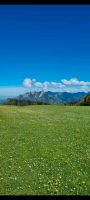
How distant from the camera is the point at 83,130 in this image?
30.8 meters

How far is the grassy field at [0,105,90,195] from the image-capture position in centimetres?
1357

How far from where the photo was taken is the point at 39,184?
13.9 meters

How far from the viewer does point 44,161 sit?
59.8 ft

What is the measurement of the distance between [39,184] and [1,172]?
8.00 ft

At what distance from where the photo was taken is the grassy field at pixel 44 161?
13570 millimetres
